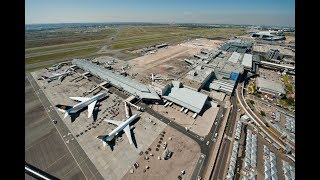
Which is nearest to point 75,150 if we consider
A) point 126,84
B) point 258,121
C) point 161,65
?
point 126,84

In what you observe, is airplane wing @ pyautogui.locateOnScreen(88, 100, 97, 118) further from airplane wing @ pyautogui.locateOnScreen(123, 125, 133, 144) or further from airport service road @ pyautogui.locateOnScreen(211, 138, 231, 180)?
airport service road @ pyautogui.locateOnScreen(211, 138, 231, 180)

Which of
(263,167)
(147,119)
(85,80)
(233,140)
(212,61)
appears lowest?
(263,167)

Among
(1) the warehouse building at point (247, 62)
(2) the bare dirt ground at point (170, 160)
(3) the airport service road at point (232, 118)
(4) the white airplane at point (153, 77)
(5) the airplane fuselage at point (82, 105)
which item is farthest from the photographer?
(1) the warehouse building at point (247, 62)

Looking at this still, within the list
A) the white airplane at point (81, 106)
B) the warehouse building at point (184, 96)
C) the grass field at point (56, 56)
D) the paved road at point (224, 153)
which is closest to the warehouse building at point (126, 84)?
the warehouse building at point (184, 96)

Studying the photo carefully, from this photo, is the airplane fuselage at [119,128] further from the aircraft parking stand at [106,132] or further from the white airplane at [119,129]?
the aircraft parking stand at [106,132]

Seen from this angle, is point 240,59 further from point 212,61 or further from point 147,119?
point 147,119
